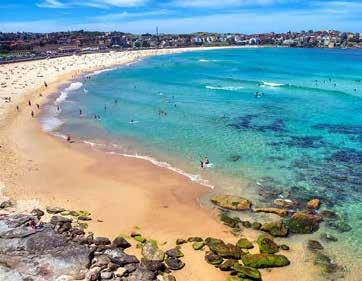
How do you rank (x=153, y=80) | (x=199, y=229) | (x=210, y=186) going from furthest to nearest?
1. (x=153, y=80)
2. (x=210, y=186)
3. (x=199, y=229)

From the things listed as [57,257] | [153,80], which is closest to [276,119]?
[57,257]

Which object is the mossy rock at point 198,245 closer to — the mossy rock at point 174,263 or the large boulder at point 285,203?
the mossy rock at point 174,263

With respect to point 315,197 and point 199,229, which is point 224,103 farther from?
point 199,229

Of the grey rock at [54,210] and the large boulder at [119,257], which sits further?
the grey rock at [54,210]

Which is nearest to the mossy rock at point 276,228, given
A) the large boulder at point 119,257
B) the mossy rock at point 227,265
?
the mossy rock at point 227,265

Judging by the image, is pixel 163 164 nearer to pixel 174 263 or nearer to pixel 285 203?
pixel 285 203

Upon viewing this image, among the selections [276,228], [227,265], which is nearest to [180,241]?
[227,265]
